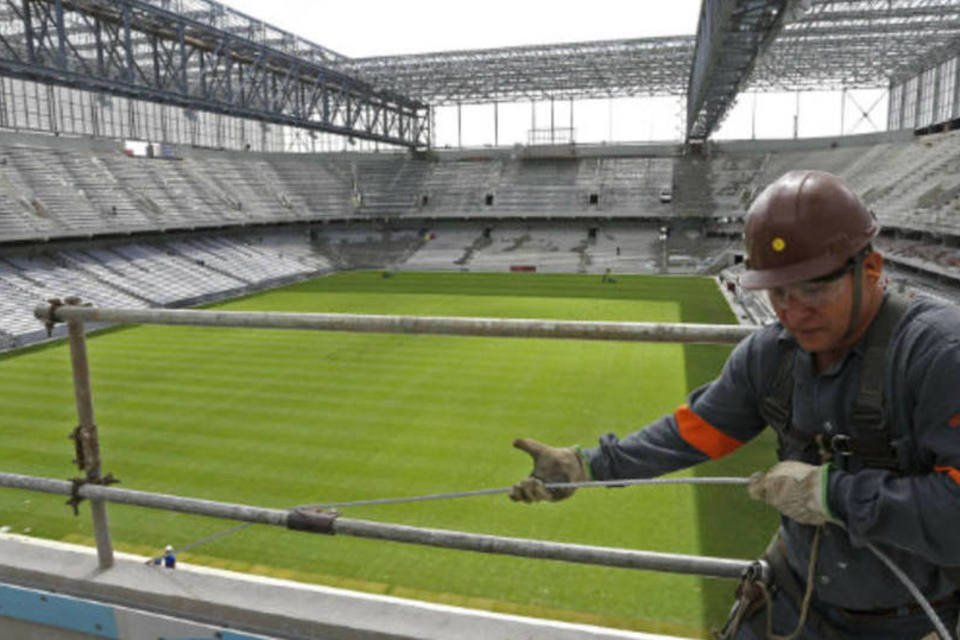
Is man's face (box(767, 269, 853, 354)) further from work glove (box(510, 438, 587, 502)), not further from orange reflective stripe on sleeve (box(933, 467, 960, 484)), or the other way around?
work glove (box(510, 438, 587, 502))

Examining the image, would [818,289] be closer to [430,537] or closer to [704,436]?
[704,436]

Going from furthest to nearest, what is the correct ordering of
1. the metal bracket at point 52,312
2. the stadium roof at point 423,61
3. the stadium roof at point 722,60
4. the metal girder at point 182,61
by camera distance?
the metal girder at point 182,61 < the stadium roof at point 423,61 < the stadium roof at point 722,60 < the metal bracket at point 52,312

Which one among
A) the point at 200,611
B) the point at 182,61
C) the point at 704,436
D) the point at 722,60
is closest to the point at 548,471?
the point at 704,436

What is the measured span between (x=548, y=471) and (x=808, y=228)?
1048 millimetres

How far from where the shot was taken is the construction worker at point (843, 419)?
1.55 meters

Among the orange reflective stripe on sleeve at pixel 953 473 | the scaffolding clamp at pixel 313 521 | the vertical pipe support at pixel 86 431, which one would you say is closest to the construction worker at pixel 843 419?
the orange reflective stripe on sleeve at pixel 953 473

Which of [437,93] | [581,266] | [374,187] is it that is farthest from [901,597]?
[374,187]

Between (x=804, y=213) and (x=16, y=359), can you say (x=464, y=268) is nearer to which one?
(x=16, y=359)

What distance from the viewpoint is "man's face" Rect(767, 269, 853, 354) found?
5.75 ft

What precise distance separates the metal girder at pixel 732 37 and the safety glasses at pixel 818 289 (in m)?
16.9

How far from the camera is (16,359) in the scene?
21969 mm

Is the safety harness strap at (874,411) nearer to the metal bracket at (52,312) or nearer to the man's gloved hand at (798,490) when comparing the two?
the man's gloved hand at (798,490)

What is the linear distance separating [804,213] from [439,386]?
16422 millimetres

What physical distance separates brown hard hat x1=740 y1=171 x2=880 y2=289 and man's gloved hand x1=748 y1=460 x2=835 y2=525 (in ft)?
1.58
